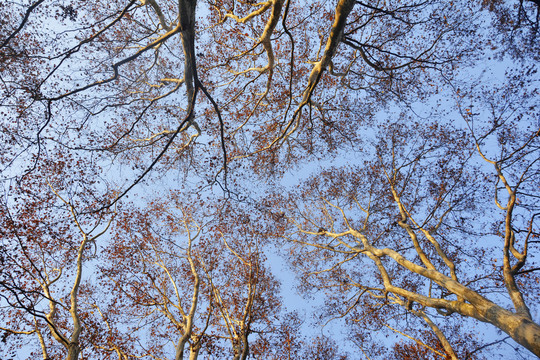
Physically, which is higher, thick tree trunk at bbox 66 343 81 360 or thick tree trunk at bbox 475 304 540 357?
thick tree trunk at bbox 475 304 540 357

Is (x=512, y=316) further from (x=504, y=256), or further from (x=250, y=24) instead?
(x=250, y=24)

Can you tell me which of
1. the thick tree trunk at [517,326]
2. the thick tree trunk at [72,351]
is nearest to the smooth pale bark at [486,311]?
the thick tree trunk at [517,326]

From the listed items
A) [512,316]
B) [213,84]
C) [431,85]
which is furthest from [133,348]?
[431,85]

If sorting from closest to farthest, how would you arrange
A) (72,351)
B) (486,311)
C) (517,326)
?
1. (517,326)
2. (486,311)
3. (72,351)

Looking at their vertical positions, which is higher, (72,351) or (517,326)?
(517,326)

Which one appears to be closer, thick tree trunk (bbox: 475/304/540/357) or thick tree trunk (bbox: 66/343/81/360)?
thick tree trunk (bbox: 475/304/540/357)

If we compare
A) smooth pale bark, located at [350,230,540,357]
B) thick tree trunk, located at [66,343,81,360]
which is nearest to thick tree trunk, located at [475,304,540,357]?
smooth pale bark, located at [350,230,540,357]

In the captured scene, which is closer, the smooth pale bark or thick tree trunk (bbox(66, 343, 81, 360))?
the smooth pale bark

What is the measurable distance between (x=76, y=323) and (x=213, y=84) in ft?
23.2

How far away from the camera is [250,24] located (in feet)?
23.0

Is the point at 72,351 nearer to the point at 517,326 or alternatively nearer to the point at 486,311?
the point at 486,311

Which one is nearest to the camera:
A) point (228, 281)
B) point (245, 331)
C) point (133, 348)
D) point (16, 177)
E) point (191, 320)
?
point (16, 177)

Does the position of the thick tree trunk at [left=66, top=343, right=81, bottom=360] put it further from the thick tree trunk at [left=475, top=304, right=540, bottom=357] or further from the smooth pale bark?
the thick tree trunk at [left=475, top=304, right=540, bottom=357]

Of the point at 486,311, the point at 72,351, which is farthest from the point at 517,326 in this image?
the point at 72,351
